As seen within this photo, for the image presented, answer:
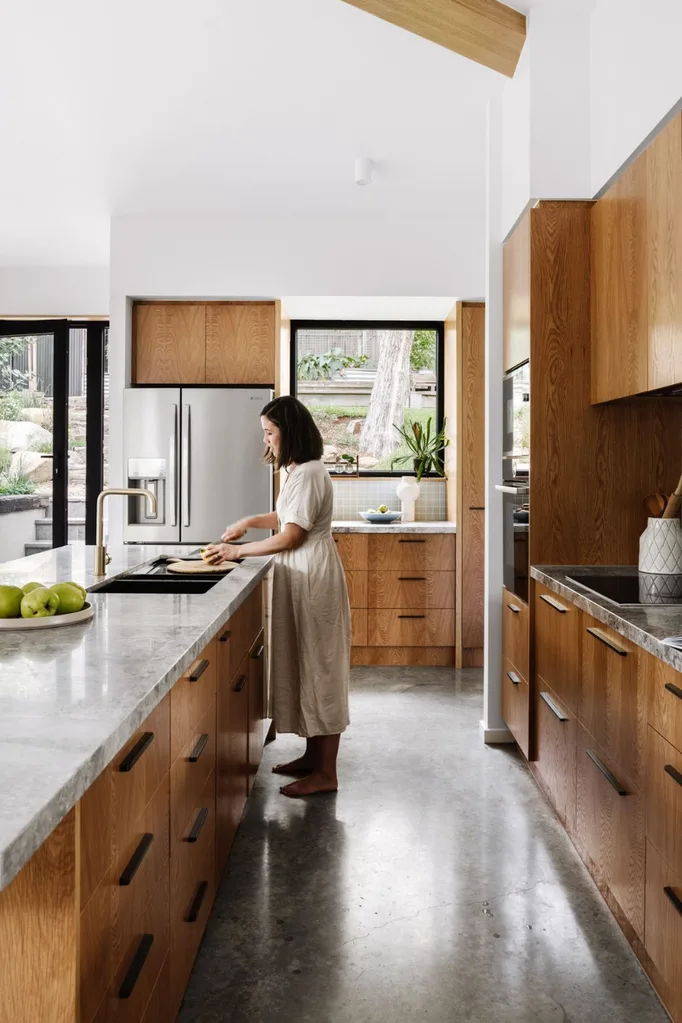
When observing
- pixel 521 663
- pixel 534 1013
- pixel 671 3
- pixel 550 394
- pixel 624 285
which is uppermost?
pixel 671 3

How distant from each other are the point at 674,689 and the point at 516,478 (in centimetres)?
169

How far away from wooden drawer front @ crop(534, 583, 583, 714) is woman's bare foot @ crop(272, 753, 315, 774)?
39.2 inches

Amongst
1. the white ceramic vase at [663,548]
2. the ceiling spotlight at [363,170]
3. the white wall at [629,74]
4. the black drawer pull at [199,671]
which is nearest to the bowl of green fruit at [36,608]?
the black drawer pull at [199,671]

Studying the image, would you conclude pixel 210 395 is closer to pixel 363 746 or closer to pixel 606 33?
pixel 363 746

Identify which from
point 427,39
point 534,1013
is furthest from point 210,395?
point 534,1013

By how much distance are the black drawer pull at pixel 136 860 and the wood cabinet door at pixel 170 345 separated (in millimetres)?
4011

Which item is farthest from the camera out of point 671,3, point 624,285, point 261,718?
point 261,718

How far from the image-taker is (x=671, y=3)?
2.29 m

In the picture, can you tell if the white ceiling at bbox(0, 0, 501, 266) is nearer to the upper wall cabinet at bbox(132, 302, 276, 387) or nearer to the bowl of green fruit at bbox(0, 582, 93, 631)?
the upper wall cabinet at bbox(132, 302, 276, 387)

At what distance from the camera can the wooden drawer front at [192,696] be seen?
1565 mm

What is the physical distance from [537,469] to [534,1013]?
1.79 meters

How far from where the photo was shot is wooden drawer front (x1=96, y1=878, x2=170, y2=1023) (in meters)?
1.14

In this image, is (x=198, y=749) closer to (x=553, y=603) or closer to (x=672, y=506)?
(x=553, y=603)

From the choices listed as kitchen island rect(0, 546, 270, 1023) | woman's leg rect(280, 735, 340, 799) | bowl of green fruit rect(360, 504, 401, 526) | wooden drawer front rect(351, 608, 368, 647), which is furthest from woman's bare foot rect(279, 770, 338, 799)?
bowl of green fruit rect(360, 504, 401, 526)
